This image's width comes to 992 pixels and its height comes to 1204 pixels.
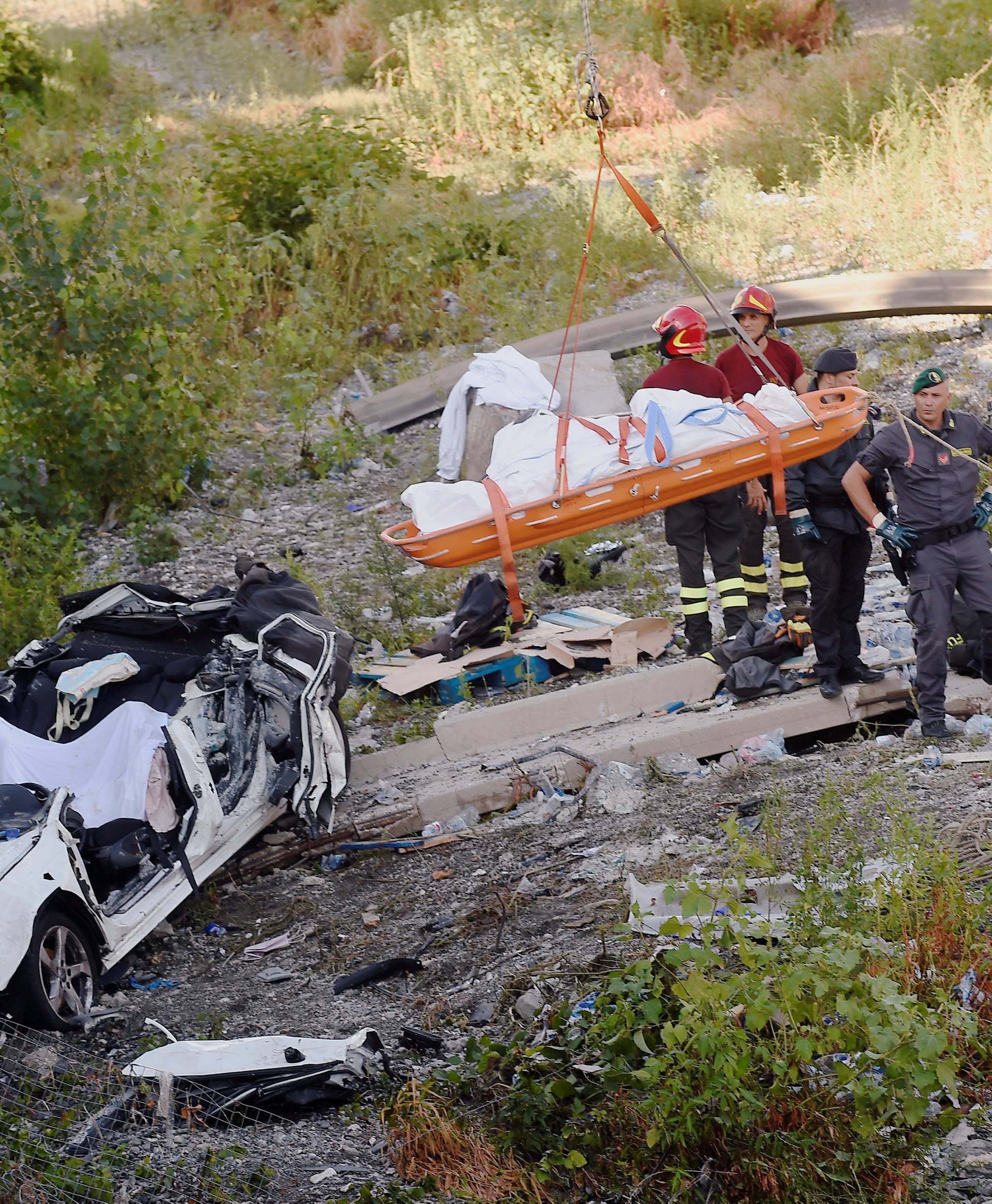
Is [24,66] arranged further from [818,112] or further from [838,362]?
[838,362]

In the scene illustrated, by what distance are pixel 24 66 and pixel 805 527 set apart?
17615 mm

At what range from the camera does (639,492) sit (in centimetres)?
636

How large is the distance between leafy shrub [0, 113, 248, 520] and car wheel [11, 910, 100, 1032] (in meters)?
6.04

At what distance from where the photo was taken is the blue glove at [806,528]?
6605 millimetres

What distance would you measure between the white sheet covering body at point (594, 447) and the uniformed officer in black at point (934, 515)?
1.84 feet

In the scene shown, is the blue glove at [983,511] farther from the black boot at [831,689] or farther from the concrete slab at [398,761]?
the concrete slab at [398,761]

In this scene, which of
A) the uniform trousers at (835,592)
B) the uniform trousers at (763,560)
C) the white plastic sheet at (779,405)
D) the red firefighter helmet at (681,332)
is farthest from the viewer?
the uniform trousers at (763,560)


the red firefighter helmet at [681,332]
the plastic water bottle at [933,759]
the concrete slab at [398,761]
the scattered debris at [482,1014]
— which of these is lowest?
the concrete slab at [398,761]

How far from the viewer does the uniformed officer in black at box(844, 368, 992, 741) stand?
6.04 meters

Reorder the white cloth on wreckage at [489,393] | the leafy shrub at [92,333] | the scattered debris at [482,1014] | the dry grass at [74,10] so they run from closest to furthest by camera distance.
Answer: the scattered debris at [482,1014]
the white cloth on wreckage at [489,393]
the leafy shrub at [92,333]
the dry grass at [74,10]

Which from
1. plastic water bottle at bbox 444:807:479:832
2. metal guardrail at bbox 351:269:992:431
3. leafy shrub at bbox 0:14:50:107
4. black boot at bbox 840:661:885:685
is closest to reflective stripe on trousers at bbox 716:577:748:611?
black boot at bbox 840:661:885:685

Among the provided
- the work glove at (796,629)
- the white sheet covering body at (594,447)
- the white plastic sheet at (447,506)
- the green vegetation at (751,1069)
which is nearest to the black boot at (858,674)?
the work glove at (796,629)

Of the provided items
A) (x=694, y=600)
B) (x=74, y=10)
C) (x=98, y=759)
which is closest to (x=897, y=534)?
(x=694, y=600)

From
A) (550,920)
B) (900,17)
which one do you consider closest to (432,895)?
(550,920)
